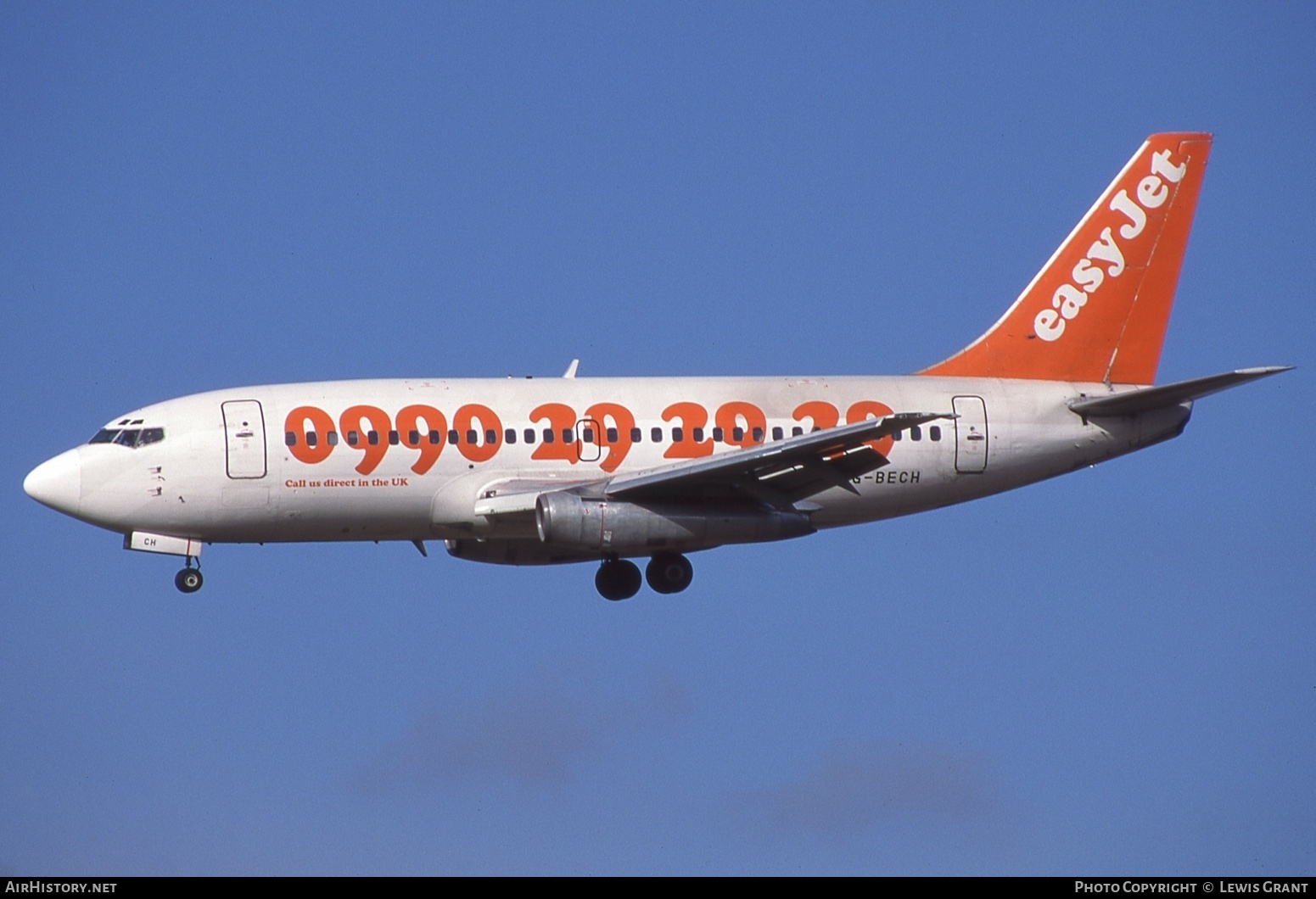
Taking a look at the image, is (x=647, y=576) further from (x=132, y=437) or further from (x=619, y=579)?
(x=132, y=437)

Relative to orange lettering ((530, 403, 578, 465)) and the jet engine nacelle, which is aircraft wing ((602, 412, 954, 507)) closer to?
the jet engine nacelle

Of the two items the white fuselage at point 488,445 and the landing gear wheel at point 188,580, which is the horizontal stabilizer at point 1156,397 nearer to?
the white fuselage at point 488,445

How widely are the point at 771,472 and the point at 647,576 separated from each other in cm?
465

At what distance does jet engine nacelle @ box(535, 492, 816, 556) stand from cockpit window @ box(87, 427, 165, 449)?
326 inches

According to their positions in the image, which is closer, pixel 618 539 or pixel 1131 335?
pixel 618 539

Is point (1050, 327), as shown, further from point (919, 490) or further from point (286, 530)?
point (286, 530)

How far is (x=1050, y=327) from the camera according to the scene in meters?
55.2

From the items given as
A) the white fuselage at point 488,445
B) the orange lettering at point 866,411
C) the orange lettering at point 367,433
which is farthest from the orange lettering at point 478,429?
the orange lettering at point 866,411

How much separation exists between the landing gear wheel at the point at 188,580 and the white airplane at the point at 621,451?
4 centimetres

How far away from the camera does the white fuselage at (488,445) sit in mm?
49031

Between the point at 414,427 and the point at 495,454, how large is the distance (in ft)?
6.08

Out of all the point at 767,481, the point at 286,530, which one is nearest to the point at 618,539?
the point at 767,481
